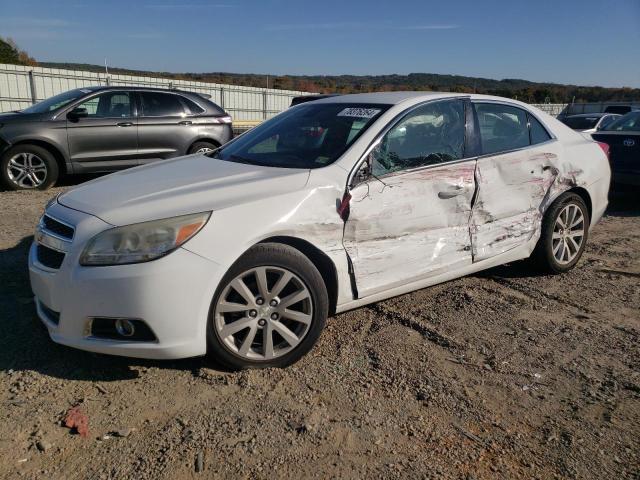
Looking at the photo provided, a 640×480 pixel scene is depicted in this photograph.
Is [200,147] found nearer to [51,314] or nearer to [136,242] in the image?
[51,314]

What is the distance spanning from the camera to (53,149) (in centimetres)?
814

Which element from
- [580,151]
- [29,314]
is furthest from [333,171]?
[580,151]

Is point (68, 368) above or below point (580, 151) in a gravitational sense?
below

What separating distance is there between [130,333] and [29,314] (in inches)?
52.7

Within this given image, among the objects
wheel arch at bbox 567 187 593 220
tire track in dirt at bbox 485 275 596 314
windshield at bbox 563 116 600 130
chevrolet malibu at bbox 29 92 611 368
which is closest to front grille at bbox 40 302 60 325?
chevrolet malibu at bbox 29 92 611 368

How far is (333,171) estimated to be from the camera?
3.34 m

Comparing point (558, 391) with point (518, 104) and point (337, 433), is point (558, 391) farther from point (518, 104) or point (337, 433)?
point (518, 104)

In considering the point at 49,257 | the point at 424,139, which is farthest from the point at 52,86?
the point at 424,139

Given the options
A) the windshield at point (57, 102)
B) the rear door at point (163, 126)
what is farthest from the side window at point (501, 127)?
the windshield at point (57, 102)

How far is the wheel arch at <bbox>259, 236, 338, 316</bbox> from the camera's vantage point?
3.15m

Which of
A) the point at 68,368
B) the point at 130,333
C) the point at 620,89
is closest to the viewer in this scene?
the point at 130,333

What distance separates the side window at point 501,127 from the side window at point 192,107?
20.2ft

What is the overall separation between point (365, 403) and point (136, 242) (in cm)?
144

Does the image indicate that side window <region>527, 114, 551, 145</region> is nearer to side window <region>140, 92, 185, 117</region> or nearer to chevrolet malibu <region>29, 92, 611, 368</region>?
chevrolet malibu <region>29, 92, 611, 368</region>
